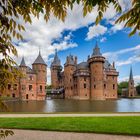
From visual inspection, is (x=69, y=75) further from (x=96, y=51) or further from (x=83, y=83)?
(x=96, y=51)

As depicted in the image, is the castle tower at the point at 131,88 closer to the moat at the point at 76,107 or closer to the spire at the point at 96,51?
the spire at the point at 96,51

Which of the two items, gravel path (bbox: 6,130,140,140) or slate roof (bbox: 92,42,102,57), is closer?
gravel path (bbox: 6,130,140,140)

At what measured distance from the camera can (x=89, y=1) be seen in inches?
91.7

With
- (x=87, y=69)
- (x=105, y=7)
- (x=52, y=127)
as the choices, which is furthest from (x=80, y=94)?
(x=105, y=7)

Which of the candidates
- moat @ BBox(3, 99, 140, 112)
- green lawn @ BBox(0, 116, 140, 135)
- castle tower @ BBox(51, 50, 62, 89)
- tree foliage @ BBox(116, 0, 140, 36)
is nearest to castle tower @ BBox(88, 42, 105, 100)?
castle tower @ BBox(51, 50, 62, 89)

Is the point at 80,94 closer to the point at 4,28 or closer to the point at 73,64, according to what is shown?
the point at 73,64

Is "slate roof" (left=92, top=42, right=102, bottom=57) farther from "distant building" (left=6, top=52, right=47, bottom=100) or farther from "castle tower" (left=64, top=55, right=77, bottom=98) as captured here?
"distant building" (left=6, top=52, right=47, bottom=100)

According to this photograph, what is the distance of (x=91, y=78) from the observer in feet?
210

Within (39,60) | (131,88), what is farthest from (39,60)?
(131,88)

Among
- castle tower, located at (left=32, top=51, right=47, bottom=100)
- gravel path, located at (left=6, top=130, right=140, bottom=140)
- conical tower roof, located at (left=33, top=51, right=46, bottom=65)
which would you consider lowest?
gravel path, located at (left=6, top=130, right=140, bottom=140)

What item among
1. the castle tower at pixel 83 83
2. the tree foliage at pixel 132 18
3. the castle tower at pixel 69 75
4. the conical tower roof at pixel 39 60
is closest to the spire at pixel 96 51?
the castle tower at pixel 83 83

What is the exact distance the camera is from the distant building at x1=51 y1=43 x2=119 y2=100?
202 feet

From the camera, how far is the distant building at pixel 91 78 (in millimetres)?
61562

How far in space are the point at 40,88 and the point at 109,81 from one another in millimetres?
21885
